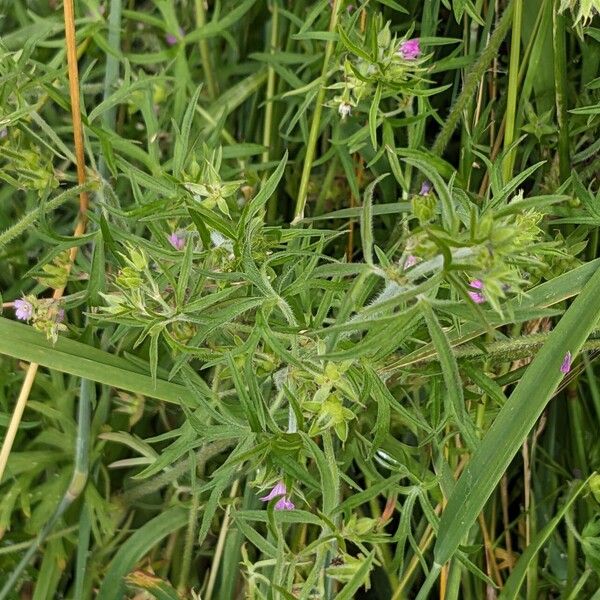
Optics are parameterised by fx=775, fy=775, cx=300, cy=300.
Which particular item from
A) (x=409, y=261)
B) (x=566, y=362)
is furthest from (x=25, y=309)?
(x=566, y=362)

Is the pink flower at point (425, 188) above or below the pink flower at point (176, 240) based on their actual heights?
above

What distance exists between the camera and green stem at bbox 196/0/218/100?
155 cm

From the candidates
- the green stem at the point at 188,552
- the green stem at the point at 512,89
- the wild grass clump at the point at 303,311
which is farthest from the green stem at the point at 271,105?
the green stem at the point at 188,552

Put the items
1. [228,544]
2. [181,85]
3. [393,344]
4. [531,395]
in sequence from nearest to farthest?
[393,344], [531,395], [228,544], [181,85]

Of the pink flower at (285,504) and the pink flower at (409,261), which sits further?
the pink flower at (285,504)

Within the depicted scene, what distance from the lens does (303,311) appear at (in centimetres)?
110

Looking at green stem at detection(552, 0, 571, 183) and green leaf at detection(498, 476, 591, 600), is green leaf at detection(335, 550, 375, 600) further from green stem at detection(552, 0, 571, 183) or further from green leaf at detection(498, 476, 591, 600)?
green stem at detection(552, 0, 571, 183)

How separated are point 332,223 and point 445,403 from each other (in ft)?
1.78

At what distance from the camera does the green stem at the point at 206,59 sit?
5.07ft

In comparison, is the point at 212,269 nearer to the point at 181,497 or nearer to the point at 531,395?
the point at 531,395

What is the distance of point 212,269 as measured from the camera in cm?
103

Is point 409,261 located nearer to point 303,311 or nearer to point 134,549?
point 303,311

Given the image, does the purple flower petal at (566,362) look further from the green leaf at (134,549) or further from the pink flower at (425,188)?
the green leaf at (134,549)

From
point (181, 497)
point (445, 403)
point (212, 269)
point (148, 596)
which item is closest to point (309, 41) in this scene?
point (212, 269)
